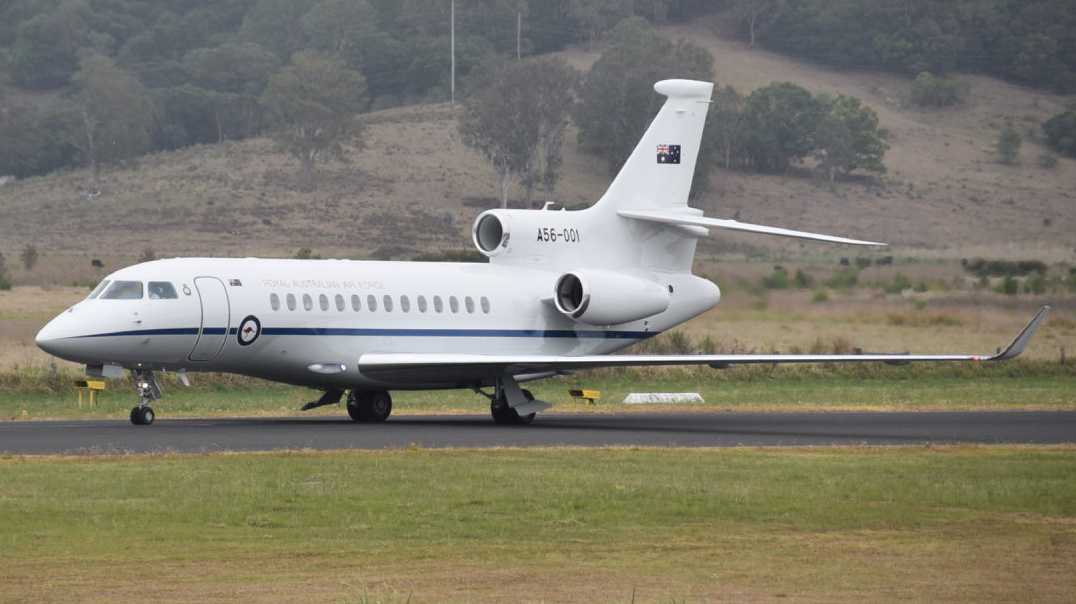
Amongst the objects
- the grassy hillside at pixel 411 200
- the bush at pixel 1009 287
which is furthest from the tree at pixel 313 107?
the bush at pixel 1009 287

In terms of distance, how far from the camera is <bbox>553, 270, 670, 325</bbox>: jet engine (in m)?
35.3

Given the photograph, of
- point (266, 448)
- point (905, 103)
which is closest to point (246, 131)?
point (905, 103)

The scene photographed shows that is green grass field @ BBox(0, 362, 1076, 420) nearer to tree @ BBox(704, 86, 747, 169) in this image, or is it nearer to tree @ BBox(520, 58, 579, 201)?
tree @ BBox(520, 58, 579, 201)

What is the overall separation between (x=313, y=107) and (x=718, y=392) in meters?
100

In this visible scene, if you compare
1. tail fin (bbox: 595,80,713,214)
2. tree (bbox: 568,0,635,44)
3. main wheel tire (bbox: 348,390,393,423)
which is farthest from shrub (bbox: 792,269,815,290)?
tree (bbox: 568,0,635,44)

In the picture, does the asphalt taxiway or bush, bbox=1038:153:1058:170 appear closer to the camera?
the asphalt taxiway

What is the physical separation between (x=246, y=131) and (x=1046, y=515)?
487 ft

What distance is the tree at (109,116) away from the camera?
480 feet

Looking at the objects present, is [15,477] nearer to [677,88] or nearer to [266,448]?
[266,448]

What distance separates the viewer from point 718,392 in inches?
1673

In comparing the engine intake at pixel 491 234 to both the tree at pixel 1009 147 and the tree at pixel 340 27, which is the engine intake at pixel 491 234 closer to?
the tree at pixel 1009 147

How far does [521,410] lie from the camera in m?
33.1

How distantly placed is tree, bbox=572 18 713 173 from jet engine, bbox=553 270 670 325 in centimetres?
8929

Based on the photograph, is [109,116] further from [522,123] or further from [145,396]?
[145,396]
